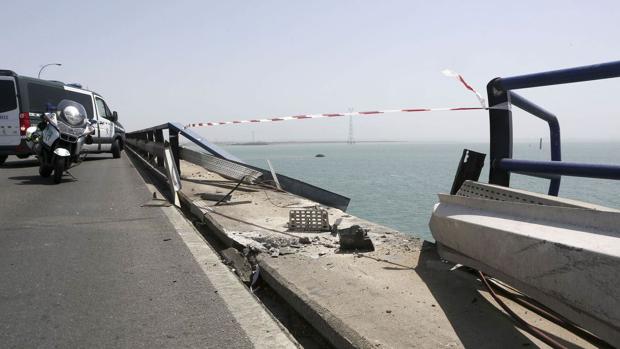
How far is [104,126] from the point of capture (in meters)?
19.4

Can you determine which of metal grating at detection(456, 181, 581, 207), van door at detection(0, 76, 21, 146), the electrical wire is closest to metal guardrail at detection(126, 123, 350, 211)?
metal grating at detection(456, 181, 581, 207)

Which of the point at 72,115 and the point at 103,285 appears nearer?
the point at 103,285

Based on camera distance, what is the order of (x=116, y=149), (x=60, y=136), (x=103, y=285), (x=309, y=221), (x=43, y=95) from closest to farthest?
(x=103, y=285) < (x=309, y=221) < (x=60, y=136) < (x=43, y=95) < (x=116, y=149)

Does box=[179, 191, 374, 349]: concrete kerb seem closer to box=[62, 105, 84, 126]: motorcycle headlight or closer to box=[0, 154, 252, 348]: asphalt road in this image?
box=[0, 154, 252, 348]: asphalt road

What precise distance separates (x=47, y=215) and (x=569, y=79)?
6.68 m

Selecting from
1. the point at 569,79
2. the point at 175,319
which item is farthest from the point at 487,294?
the point at 175,319

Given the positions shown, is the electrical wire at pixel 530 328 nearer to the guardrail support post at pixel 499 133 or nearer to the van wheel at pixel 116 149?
the guardrail support post at pixel 499 133

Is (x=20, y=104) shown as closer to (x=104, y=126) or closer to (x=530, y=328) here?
(x=104, y=126)

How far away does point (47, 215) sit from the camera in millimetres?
7215

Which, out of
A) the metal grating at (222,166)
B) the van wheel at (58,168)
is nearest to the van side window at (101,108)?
the van wheel at (58,168)

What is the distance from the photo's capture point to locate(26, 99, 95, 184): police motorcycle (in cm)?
1093

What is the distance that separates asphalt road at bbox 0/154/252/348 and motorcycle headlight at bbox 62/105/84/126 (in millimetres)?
3930

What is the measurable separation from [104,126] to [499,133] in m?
17.7

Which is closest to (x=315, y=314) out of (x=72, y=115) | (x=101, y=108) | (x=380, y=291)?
(x=380, y=291)
